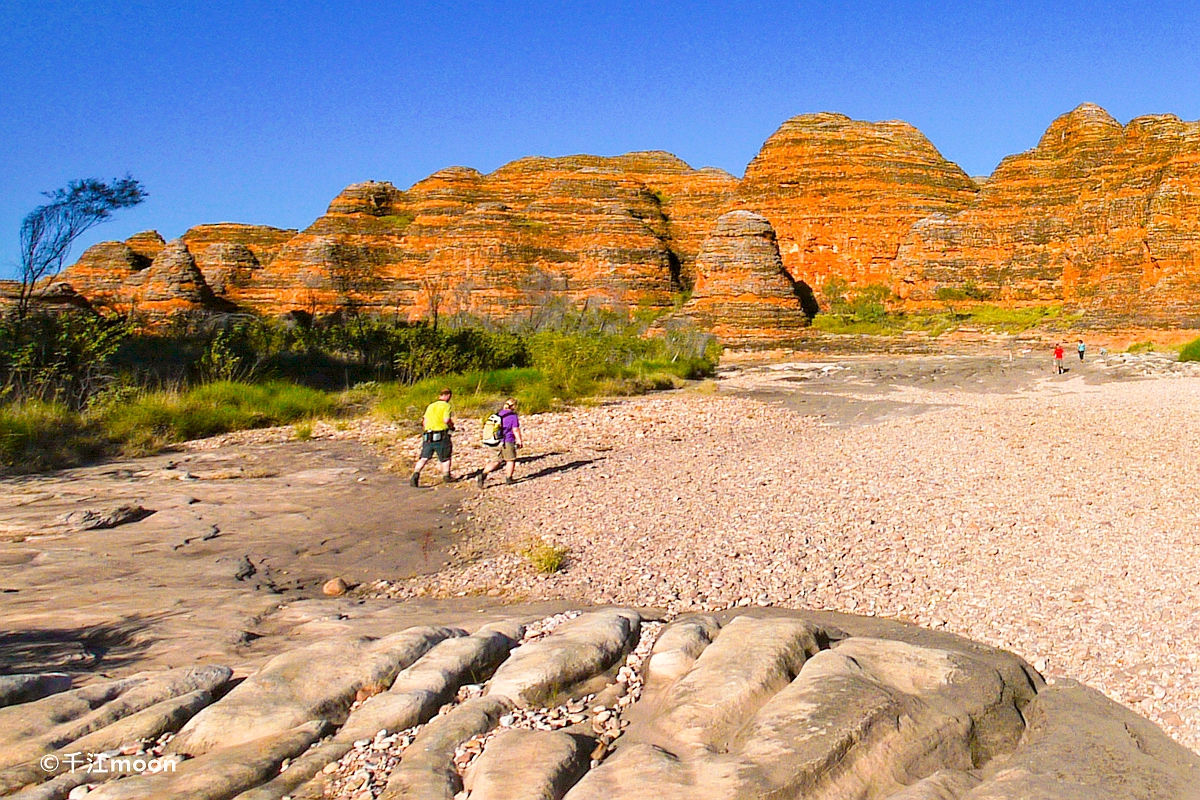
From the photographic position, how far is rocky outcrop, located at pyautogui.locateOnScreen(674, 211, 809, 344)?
3681 centimetres

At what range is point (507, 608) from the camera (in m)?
5.22

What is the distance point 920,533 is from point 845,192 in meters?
41.8

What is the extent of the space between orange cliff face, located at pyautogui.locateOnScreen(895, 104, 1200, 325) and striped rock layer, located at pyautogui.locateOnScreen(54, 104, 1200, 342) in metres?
0.09

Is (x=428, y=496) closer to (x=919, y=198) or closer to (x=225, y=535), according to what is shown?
(x=225, y=535)

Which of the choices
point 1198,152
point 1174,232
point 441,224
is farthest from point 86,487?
point 441,224

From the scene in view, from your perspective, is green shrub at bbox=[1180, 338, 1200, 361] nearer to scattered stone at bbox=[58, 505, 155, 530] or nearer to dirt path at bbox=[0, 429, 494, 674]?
dirt path at bbox=[0, 429, 494, 674]

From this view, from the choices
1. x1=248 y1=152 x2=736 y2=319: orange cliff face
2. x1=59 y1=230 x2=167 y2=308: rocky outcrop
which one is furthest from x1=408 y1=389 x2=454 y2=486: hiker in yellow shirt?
x1=59 y1=230 x2=167 y2=308: rocky outcrop

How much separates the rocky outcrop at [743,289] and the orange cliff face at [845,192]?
243 inches

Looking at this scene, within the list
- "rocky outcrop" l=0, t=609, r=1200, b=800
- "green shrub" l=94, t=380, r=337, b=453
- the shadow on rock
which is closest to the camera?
"rocky outcrop" l=0, t=609, r=1200, b=800

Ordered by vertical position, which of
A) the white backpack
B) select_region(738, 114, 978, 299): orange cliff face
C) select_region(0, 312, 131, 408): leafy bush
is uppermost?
select_region(738, 114, 978, 299): orange cliff face

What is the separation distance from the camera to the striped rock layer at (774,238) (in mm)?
33812

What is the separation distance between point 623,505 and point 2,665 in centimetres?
475

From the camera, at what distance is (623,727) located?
125 inches

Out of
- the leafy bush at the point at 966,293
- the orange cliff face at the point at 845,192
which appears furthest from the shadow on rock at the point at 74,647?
the orange cliff face at the point at 845,192
